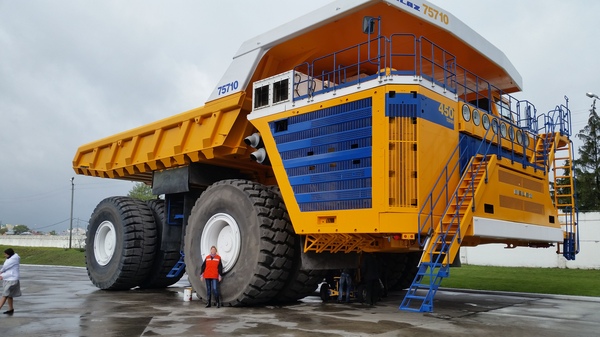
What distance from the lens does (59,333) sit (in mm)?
7008

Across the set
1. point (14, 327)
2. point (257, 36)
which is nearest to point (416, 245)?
point (257, 36)

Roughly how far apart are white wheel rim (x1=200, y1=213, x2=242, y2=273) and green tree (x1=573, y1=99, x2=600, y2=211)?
3289 cm

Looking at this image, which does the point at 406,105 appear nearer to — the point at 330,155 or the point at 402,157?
the point at 402,157

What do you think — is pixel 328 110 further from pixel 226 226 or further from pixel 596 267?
pixel 596 267

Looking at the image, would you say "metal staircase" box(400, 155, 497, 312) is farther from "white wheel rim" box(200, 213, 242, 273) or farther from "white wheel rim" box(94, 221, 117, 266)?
"white wheel rim" box(94, 221, 117, 266)

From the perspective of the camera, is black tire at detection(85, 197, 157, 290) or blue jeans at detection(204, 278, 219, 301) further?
→ black tire at detection(85, 197, 157, 290)

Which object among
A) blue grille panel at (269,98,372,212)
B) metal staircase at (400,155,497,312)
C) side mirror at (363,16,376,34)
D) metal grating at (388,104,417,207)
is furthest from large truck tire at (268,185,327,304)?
side mirror at (363,16,376,34)

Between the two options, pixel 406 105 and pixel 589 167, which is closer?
pixel 406 105

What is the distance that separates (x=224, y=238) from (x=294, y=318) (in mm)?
2533

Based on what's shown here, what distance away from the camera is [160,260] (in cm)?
1352

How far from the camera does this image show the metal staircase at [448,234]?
7.79m

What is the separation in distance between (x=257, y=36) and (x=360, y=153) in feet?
11.8

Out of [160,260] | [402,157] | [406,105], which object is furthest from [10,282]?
[406,105]

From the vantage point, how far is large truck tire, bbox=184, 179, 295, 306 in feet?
30.6
